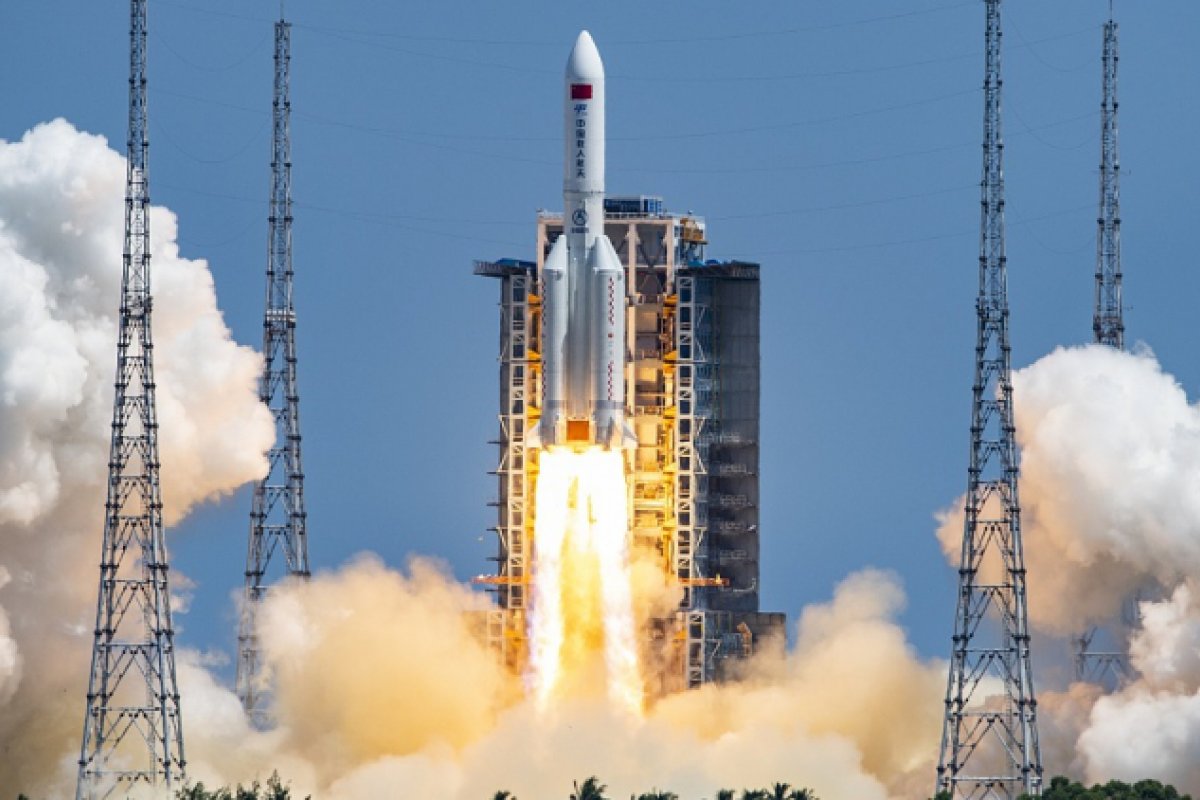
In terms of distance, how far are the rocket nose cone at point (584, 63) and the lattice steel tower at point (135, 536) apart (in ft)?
31.1

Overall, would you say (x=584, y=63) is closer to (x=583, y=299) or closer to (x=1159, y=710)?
(x=583, y=299)

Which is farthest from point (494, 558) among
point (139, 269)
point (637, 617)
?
point (139, 269)

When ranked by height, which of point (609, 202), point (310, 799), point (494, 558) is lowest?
point (310, 799)

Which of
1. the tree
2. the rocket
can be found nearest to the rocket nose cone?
the rocket

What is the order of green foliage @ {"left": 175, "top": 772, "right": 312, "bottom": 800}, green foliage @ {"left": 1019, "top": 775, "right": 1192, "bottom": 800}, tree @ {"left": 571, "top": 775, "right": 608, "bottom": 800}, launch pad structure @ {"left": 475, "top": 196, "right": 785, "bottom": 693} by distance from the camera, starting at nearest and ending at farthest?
tree @ {"left": 571, "top": 775, "right": 608, "bottom": 800} → green foliage @ {"left": 175, "top": 772, "right": 312, "bottom": 800} → green foliage @ {"left": 1019, "top": 775, "right": 1192, "bottom": 800} → launch pad structure @ {"left": 475, "top": 196, "right": 785, "bottom": 693}

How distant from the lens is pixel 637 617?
10650 centimetres

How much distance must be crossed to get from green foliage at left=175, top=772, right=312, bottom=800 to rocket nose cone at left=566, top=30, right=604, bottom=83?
1568 cm

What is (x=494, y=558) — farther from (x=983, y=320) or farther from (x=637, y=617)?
(x=983, y=320)

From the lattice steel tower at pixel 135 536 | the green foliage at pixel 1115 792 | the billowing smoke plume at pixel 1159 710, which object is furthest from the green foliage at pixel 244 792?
the billowing smoke plume at pixel 1159 710

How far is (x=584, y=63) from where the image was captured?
10400 centimetres

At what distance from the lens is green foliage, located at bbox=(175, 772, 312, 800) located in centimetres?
9538

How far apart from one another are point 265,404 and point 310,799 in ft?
39.8

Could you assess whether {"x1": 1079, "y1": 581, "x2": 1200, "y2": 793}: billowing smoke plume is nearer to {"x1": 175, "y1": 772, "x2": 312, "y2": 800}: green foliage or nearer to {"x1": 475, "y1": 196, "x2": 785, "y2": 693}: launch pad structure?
{"x1": 475, "y1": 196, "x2": 785, "y2": 693}: launch pad structure

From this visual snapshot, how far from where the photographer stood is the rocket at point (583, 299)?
342ft
